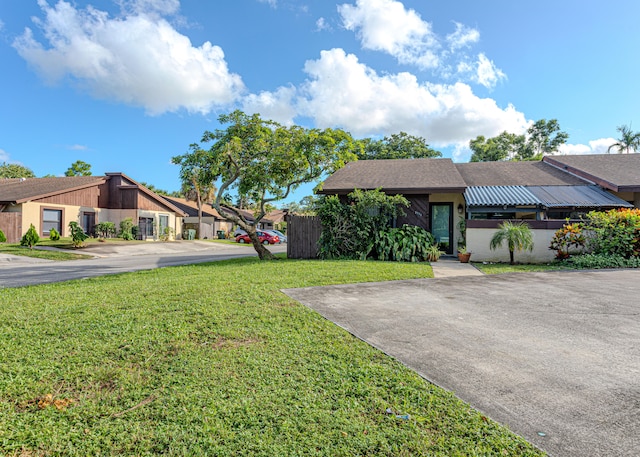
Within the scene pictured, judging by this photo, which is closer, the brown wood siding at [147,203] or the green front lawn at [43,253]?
the green front lawn at [43,253]

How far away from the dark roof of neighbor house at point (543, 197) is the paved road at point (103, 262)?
11.6m

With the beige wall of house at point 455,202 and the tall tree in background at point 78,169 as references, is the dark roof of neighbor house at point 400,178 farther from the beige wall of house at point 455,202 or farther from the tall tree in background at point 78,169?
the tall tree in background at point 78,169

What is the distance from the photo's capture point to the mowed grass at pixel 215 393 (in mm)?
2100

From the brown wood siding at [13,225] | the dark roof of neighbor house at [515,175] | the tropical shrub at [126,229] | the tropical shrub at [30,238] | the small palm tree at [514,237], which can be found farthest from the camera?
the tropical shrub at [126,229]

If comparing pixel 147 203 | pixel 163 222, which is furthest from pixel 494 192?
pixel 163 222

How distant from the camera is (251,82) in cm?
1529

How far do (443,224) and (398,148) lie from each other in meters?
18.9

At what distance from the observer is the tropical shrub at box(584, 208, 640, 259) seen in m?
10.5

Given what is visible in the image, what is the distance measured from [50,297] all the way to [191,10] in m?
9.87

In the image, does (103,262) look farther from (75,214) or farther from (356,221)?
(75,214)

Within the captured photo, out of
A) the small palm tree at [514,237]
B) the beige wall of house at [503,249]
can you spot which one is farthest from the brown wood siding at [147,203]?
the small palm tree at [514,237]

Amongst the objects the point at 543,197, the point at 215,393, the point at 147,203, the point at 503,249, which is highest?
the point at 147,203

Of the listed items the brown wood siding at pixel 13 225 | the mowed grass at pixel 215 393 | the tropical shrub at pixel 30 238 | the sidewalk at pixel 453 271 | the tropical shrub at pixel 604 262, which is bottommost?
the mowed grass at pixel 215 393

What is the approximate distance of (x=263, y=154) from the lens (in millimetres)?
11969
